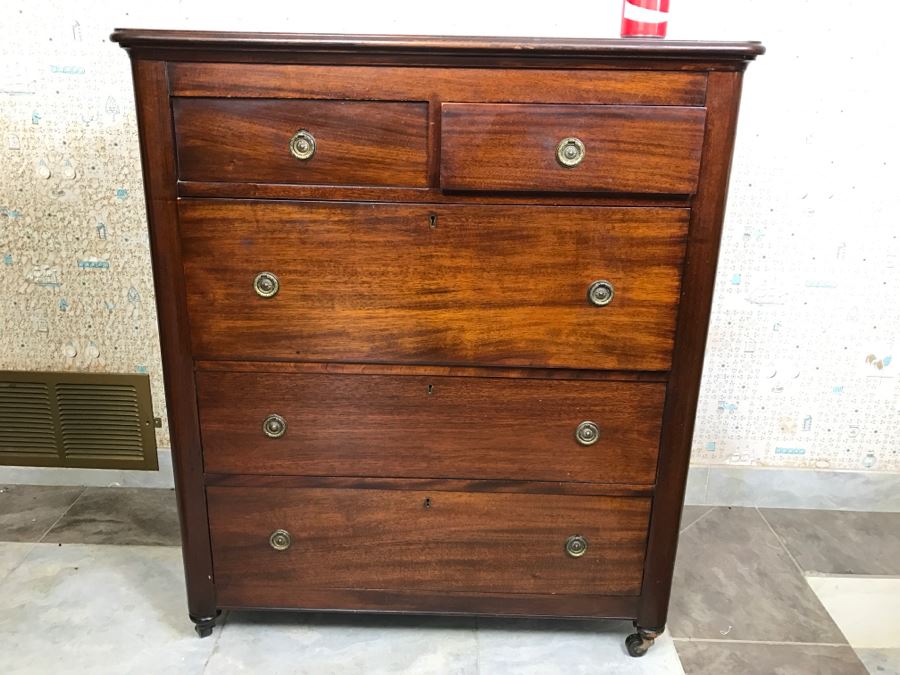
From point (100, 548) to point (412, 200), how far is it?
49.7 inches

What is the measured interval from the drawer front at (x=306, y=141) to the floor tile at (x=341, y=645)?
957 mm

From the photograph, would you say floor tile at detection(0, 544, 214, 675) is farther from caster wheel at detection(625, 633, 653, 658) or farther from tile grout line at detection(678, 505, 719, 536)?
tile grout line at detection(678, 505, 719, 536)

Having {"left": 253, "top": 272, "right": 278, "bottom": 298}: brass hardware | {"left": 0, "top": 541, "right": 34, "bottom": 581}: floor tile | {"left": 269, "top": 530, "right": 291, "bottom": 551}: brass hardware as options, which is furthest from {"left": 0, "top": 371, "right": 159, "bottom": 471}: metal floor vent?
{"left": 253, "top": 272, "right": 278, "bottom": 298}: brass hardware

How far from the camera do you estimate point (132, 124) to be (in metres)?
1.75

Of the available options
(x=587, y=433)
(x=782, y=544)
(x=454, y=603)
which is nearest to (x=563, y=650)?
(x=454, y=603)

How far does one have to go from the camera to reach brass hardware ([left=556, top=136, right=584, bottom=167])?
1.16 meters

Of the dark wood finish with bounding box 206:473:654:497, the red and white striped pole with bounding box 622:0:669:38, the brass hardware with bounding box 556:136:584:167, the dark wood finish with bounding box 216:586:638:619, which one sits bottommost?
the dark wood finish with bounding box 216:586:638:619

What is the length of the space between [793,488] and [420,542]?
1.20 meters

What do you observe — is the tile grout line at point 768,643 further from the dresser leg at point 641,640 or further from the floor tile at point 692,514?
the floor tile at point 692,514

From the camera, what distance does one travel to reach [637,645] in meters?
1.48

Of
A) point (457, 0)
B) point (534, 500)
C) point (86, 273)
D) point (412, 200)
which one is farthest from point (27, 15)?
point (534, 500)

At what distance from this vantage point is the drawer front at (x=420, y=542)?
1.39 m

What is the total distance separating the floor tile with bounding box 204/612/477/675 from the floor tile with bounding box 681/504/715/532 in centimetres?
72

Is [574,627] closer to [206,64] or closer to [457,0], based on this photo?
[206,64]
